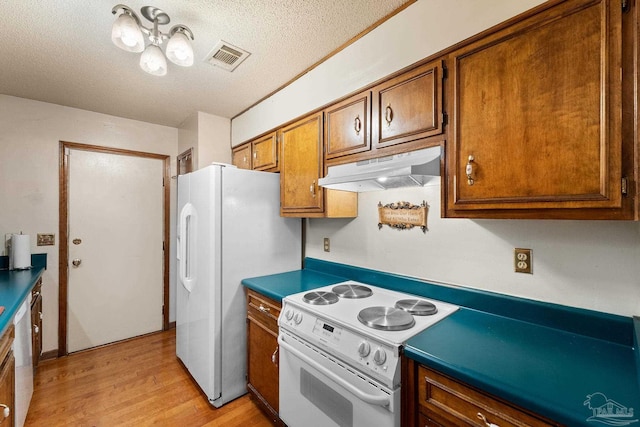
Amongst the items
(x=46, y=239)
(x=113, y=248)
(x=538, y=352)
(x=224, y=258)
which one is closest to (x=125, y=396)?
(x=224, y=258)

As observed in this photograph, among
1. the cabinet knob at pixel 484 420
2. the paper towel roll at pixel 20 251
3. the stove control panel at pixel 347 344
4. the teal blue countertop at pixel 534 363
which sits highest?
the paper towel roll at pixel 20 251

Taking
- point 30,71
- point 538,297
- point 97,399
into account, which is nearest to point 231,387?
point 97,399

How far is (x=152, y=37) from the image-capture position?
1538mm

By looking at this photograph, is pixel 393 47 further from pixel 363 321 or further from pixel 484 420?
pixel 484 420

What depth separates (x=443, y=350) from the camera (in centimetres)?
106

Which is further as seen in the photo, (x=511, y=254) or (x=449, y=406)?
(x=511, y=254)

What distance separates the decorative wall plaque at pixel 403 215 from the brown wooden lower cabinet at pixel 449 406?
2.78ft

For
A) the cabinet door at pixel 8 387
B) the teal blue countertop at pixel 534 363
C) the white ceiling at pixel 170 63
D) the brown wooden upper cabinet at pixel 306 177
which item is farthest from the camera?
the brown wooden upper cabinet at pixel 306 177

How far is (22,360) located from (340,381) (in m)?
1.99

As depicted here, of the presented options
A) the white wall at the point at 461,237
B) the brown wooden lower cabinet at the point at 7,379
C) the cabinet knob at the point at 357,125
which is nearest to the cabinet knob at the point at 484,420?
the white wall at the point at 461,237

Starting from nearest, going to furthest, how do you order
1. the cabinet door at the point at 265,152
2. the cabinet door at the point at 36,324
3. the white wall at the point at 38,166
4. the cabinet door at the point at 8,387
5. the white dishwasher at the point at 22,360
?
the cabinet door at the point at 8,387
the white dishwasher at the point at 22,360
the cabinet door at the point at 36,324
the cabinet door at the point at 265,152
the white wall at the point at 38,166

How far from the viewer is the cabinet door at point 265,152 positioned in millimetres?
2412

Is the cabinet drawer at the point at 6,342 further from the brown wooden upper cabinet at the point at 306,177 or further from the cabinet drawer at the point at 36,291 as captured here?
the brown wooden upper cabinet at the point at 306,177

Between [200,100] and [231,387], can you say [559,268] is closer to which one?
[231,387]
